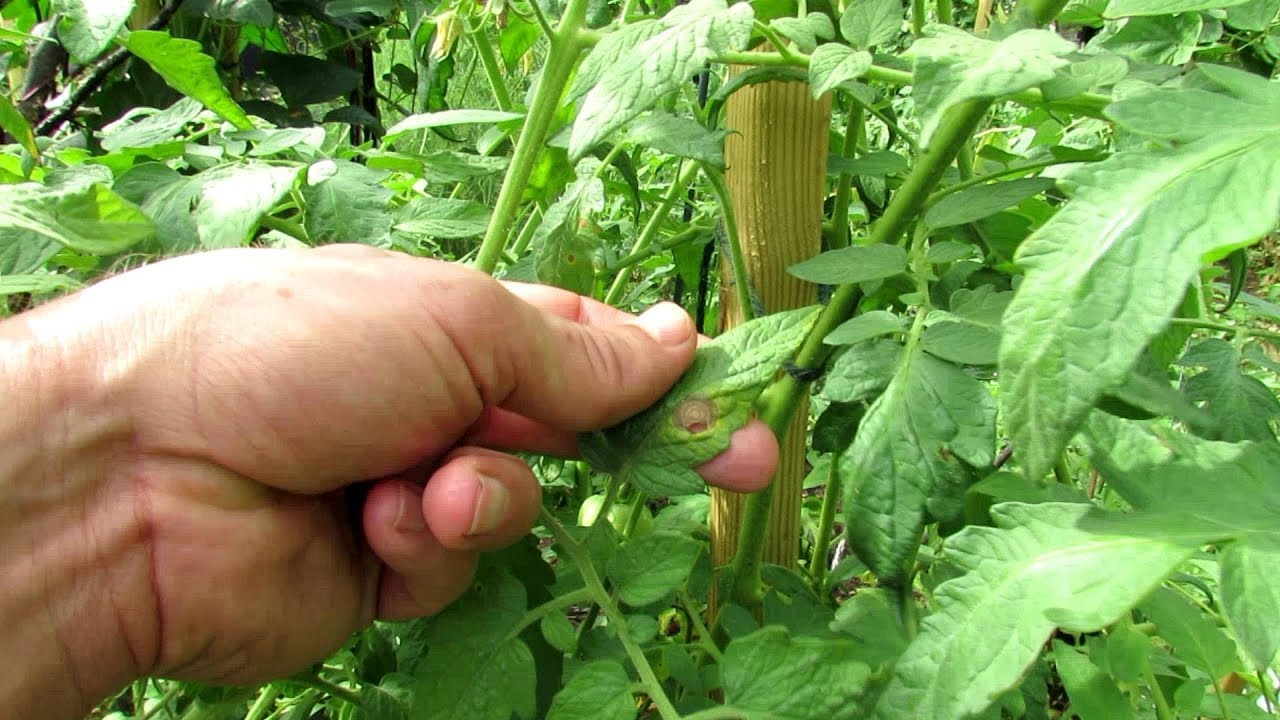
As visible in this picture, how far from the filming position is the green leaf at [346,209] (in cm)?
71

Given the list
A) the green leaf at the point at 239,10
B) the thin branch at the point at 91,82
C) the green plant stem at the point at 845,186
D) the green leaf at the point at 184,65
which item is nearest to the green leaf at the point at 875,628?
the green plant stem at the point at 845,186

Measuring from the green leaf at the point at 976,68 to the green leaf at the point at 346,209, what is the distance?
17.2 inches

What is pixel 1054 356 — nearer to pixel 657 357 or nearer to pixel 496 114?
pixel 657 357

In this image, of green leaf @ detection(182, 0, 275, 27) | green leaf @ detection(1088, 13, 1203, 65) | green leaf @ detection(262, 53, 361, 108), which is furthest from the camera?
green leaf @ detection(262, 53, 361, 108)

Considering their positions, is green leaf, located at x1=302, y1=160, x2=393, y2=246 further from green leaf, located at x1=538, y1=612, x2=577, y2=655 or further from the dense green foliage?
green leaf, located at x1=538, y1=612, x2=577, y2=655

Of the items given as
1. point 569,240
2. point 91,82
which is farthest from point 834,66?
point 91,82

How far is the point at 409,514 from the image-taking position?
2.15 feet

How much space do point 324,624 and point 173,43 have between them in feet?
1.67

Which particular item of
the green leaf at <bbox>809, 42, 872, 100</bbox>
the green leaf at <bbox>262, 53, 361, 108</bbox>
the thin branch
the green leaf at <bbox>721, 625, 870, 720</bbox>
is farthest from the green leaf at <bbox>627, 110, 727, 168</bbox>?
the green leaf at <bbox>262, 53, 361, 108</bbox>

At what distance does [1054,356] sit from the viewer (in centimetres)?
37

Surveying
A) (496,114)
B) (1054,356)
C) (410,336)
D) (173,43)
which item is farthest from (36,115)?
(1054,356)

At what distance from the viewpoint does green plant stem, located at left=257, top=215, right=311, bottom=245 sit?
75cm

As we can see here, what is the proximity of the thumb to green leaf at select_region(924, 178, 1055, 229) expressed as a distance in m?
0.19

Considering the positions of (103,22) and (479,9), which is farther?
(479,9)
